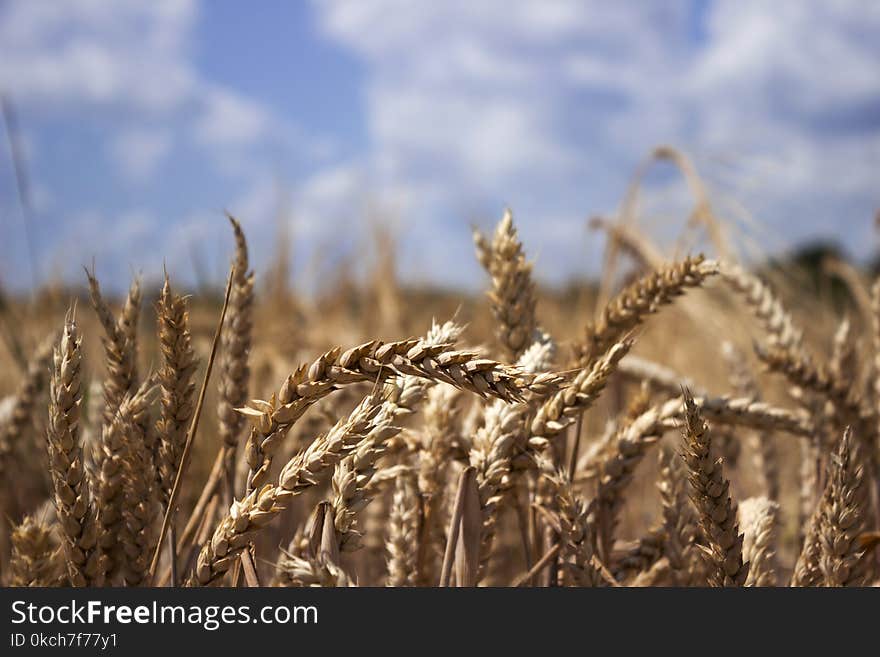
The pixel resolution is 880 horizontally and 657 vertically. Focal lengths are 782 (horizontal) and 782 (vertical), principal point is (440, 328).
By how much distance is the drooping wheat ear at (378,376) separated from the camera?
0.69m

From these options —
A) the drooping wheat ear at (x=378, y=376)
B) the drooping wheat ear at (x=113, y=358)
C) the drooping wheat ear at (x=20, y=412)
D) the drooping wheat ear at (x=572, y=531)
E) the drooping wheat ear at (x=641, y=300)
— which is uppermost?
the drooping wheat ear at (x=20, y=412)

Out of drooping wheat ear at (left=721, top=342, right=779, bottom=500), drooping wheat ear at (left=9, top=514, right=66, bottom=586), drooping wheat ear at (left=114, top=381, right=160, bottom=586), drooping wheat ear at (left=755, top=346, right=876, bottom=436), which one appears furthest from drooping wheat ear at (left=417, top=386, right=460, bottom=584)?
drooping wheat ear at (left=721, top=342, right=779, bottom=500)

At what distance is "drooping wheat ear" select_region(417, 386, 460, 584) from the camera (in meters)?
1.06

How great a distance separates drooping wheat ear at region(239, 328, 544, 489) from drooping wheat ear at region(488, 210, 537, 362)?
346 mm

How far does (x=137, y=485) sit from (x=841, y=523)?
77 cm

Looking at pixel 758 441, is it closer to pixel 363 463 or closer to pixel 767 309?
pixel 767 309

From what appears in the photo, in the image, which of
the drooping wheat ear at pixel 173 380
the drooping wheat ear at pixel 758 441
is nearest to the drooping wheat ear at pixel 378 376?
the drooping wheat ear at pixel 173 380

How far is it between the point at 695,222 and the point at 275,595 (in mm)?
2241

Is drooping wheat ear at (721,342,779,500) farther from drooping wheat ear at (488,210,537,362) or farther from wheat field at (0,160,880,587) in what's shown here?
drooping wheat ear at (488,210,537,362)

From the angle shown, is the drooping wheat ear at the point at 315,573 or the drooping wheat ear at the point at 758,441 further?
the drooping wheat ear at the point at 758,441

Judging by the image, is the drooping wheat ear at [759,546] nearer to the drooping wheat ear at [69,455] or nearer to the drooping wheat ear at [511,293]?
the drooping wheat ear at [511,293]

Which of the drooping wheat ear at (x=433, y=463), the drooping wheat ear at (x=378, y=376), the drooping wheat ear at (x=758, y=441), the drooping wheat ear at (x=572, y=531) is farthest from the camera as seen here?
the drooping wheat ear at (x=758, y=441)

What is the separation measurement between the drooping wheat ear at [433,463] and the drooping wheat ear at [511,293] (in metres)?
0.11

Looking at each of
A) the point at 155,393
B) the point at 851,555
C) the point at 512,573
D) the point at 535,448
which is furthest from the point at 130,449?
the point at 512,573
